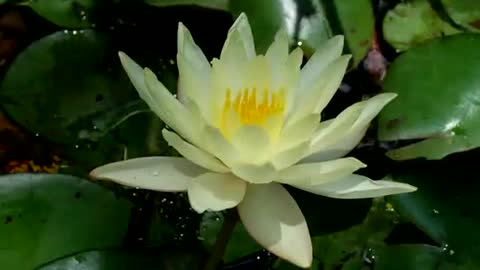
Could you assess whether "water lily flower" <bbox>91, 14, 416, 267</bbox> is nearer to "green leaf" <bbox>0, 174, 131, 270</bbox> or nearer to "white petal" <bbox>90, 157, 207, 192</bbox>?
"white petal" <bbox>90, 157, 207, 192</bbox>

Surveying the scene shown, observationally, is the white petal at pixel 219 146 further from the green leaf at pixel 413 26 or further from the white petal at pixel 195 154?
the green leaf at pixel 413 26

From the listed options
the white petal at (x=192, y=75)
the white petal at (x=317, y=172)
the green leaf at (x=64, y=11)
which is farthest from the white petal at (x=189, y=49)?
the green leaf at (x=64, y=11)

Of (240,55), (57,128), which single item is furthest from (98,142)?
(240,55)

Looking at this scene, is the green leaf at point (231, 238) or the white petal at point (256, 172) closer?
the white petal at point (256, 172)

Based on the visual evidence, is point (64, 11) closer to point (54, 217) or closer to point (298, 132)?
point (54, 217)

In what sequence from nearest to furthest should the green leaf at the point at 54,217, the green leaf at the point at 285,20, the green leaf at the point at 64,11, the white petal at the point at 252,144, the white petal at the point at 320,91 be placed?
1. the white petal at the point at 252,144
2. the white petal at the point at 320,91
3. the green leaf at the point at 54,217
4. the green leaf at the point at 285,20
5. the green leaf at the point at 64,11

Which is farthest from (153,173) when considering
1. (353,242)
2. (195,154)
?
(353,242)

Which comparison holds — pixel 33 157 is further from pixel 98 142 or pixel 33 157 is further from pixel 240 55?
pixel 240 55
